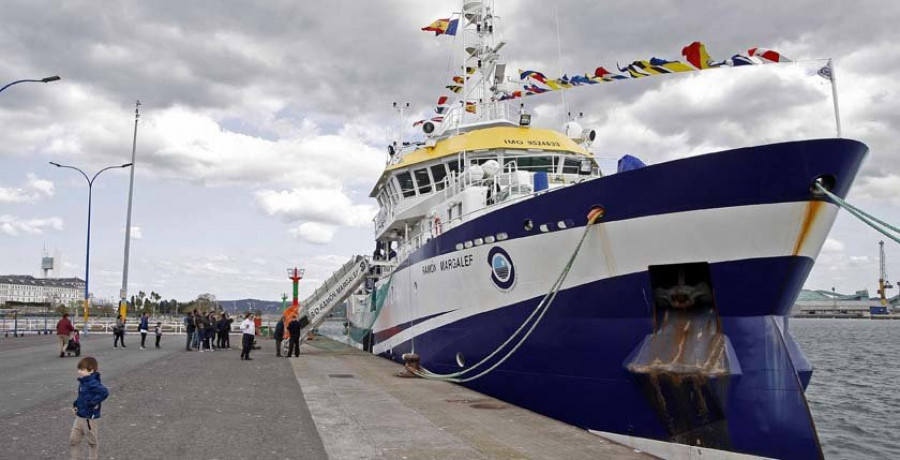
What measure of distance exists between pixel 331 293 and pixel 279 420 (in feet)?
47.4

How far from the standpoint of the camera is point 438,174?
1625cm

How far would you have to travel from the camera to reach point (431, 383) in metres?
12.7

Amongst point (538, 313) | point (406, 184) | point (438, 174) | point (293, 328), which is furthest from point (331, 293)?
point (538, 313)


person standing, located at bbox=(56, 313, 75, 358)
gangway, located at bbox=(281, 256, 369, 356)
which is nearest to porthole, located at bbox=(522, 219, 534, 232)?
gangway, located at bbox=(281, 256, 369, 356)

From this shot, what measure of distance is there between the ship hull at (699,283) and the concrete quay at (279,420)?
2.57 feet

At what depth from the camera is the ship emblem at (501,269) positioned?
32.6 feet

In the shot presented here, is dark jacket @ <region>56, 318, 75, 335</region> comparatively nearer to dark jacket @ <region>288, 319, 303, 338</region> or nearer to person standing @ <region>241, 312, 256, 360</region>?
person standing @ <region>241, 312, 256, 360</region>

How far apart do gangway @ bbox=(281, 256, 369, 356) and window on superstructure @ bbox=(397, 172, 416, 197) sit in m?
4.51

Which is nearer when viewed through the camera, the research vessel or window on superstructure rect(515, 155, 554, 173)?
the research vessel

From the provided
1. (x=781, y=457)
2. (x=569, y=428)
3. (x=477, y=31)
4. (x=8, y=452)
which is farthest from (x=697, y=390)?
(x=477, y=31)

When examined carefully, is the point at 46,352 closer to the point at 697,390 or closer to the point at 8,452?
the point at 8,452

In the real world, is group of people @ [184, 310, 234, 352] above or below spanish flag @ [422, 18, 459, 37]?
below

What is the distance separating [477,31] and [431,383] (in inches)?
432

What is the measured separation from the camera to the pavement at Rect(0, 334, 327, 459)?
6.68 m
